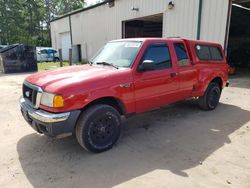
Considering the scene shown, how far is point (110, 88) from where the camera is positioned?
12.2 feet

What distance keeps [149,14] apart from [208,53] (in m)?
8.19

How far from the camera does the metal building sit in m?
10.3

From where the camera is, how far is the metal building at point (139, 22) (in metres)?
10.3

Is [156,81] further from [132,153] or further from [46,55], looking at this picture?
[46,55]

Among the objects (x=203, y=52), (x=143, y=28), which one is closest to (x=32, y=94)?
(x=203, y=52)

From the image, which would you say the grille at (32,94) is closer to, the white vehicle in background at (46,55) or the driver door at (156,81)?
the driver door at (156,81)

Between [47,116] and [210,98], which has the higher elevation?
[47,116]

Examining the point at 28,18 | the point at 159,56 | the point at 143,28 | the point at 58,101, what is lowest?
the point at 58,101

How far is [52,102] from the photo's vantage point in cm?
333

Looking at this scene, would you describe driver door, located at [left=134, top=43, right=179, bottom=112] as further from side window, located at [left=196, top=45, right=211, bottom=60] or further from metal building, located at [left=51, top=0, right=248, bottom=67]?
metal building, located at [left=51, top=0, right=248, bottom=67]

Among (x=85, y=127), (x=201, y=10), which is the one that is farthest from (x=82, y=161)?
(x=201, y=10)

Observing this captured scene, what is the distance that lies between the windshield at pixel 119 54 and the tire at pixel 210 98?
2.61 meters

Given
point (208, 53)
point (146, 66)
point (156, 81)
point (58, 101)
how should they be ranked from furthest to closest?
1. point (208, 53)
2. point (156, 81)
3. point (146, 66)
4. point (58, 101)

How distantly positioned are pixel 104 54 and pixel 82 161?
2268 mm
